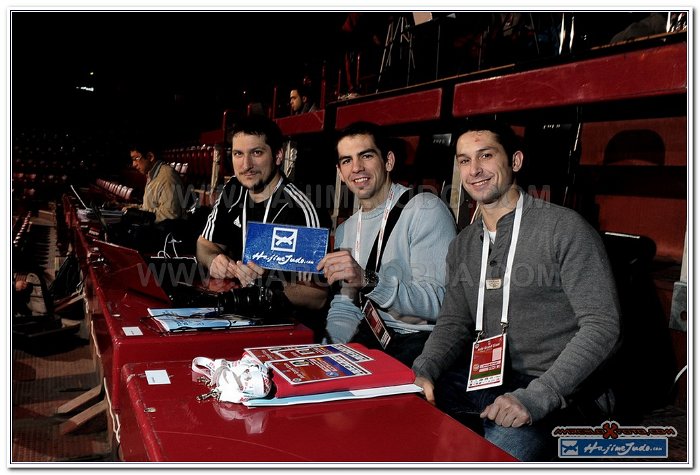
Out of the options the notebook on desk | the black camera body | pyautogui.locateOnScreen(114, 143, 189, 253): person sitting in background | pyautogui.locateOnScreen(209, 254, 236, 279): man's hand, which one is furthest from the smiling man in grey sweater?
pyautogui.locateOnScreen(114, 143, 189, 253): person sitting in background

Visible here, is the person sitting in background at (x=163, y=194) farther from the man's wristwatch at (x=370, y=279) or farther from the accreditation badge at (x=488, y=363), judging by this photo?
the accreditation badge at (x=488, y=363)

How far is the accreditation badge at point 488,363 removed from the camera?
1182 mm

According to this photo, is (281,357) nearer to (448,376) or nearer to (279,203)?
(448,376)

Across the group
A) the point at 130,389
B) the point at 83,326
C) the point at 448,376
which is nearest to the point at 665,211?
the point at 448,376

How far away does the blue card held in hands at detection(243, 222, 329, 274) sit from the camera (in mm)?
1340

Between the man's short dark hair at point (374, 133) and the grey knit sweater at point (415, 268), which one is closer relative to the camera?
the grey knit sweater at point (415, 268)

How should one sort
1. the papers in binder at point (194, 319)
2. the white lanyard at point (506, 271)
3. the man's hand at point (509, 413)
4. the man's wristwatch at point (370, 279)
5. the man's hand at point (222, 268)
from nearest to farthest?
the man's hand at point (509, 413), the papers in binder at point (194, 319), the white lanyard at point (506, 271), the man's wristwatch at point (370, 279), the man's hand at point (222, 268)

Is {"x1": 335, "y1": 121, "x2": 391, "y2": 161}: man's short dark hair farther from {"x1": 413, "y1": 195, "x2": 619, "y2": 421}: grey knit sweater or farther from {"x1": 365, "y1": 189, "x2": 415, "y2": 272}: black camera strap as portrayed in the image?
{"x1": 413, "y1": 195, "x2": 619, "y2": 421}: grey knit sweater

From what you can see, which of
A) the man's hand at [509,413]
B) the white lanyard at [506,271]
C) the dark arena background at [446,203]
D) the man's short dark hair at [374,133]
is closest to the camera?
the dark arena background at [446,203]

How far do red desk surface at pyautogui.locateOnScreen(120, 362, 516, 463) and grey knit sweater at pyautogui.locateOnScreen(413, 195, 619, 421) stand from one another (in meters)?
0.38

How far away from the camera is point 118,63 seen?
31.3 ft

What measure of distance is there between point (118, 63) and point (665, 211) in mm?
9493

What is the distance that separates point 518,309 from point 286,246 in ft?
1.92

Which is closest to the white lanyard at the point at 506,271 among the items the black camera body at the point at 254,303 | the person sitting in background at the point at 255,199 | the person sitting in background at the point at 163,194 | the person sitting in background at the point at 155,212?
the black camera body at the point at 254,303
